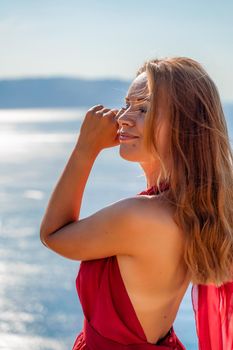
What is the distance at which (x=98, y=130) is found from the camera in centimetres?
127

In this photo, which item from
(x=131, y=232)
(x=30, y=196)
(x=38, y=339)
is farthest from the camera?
(x=30, y=196)

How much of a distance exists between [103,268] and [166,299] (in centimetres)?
11

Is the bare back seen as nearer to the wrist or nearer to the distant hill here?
the wrist

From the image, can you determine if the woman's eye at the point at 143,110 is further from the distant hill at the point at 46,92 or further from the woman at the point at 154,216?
the distant hill at the point at 46,92

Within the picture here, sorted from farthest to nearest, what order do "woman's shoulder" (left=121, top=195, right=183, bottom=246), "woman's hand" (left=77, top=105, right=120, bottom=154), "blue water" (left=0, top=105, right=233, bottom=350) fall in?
"blue water" (left=0, top=105, right=233, bottom=350)
"woman's hand" (left=77, top=105, right=120, bottom=154)
"woman's shoulder" (left=121, top=195, right=183, bottom=246)

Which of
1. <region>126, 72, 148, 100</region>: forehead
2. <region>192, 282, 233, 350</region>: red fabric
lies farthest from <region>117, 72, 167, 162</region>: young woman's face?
<region>192, 282, 233, 350</region>: red fabric

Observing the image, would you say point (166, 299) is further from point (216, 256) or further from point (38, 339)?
point (38, 339)

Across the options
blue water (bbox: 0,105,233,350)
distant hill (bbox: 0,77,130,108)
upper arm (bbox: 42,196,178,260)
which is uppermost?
upper arm (bbox: 42,196,178,260)

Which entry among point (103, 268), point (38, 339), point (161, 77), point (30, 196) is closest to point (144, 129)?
point (161, 77)

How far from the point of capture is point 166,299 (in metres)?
1.22

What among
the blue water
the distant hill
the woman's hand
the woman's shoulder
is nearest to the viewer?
the woman's shoulder

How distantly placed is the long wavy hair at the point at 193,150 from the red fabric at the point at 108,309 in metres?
0.08

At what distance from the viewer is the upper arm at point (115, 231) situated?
1.16 metres

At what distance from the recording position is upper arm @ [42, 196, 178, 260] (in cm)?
116
